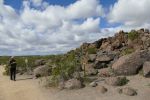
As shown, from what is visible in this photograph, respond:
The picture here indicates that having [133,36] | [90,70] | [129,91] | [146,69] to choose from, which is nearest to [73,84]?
[129,91]

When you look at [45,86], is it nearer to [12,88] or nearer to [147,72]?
[12,88]

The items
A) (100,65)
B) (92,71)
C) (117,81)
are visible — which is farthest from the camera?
(100,65)

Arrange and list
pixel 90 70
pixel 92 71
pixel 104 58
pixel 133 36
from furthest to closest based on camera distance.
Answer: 1. pixel 133 36
2. pixel 104 58
3. pixel 90 70
4. pixel 92 71

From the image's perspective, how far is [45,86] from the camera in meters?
19.7

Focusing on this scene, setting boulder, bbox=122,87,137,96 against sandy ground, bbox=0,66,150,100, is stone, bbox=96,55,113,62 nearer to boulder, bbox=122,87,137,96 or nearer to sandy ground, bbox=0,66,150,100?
sandy ground, bbox=0,66,150,100

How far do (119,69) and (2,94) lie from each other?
7.41 metres

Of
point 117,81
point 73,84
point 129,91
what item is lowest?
point 129,91

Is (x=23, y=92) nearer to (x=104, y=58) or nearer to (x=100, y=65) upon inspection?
(x=100, y=65)

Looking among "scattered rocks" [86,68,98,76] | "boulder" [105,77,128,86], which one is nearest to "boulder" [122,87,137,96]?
"boulder" [105,77,128,86]

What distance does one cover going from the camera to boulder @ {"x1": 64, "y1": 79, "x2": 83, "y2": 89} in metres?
17.7

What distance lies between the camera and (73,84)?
17797 millimetres

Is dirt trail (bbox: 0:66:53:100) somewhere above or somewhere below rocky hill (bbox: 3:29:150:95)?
below

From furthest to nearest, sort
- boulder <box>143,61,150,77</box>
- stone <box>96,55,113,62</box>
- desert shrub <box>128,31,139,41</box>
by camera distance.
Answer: desert shrub <box>128,31,139,41</box>
stone <box>96,55,113,62</box>
boulder <box>143,61,150,77</box>

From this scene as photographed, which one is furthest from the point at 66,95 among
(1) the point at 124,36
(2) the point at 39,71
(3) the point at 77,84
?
(1) the point at 124,36
